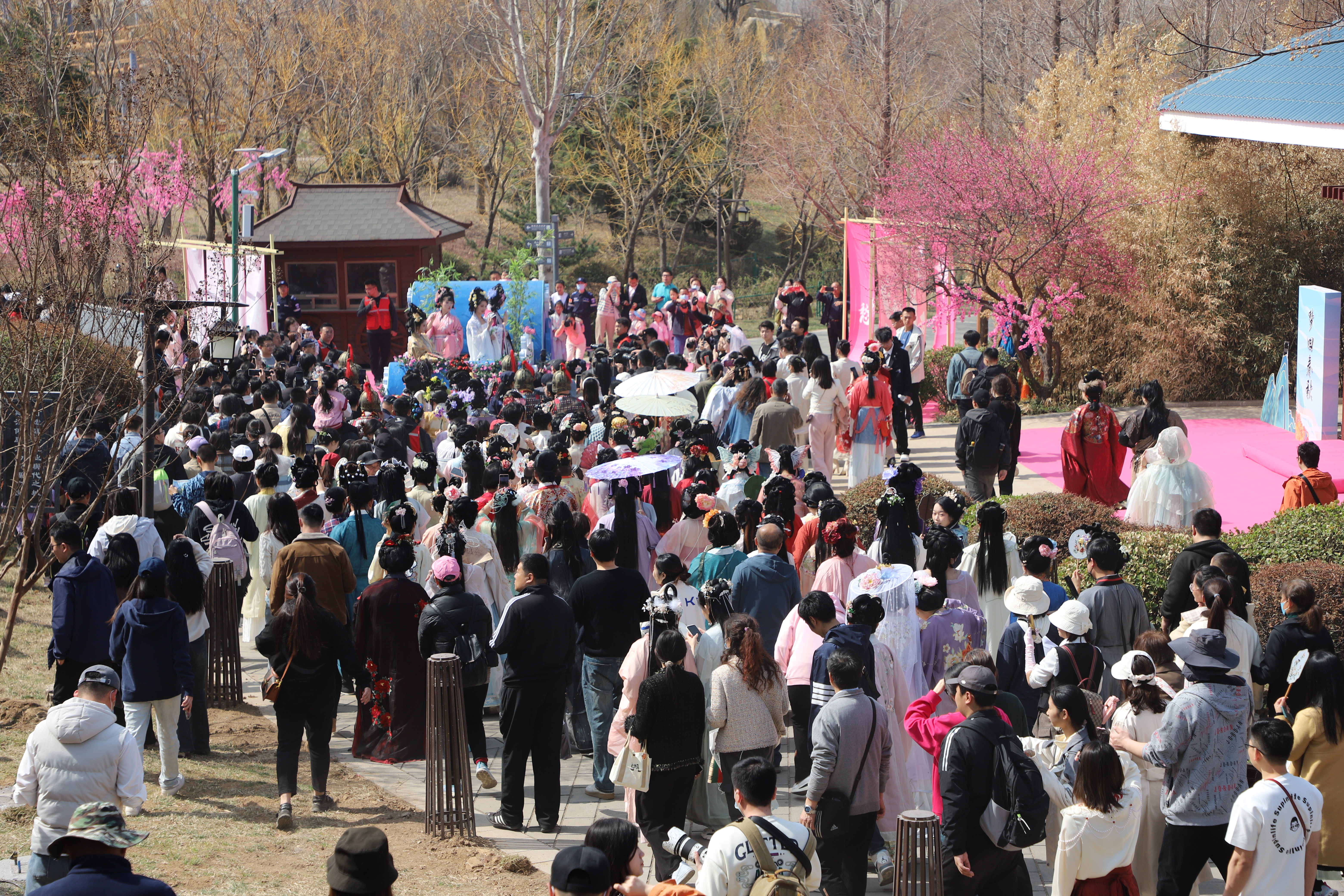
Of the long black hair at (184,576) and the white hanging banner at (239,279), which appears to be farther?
the white hanging banner at (239,279)

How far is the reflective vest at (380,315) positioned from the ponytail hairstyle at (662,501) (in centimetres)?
1373

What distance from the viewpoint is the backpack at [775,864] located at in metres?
4.36

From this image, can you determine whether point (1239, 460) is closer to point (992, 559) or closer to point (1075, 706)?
point (992, 559)

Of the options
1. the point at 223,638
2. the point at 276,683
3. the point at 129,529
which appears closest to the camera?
the point at 276,683

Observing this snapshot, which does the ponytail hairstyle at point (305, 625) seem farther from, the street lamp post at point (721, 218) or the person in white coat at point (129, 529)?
the street lamp post at point (721, 218)

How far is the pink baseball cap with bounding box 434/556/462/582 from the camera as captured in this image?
7.16m

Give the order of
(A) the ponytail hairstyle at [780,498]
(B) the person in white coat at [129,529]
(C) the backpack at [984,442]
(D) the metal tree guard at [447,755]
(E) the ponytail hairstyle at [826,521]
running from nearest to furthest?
1. (D) the metal tree guard at [447,755]
2. (E) the ponytail hairstyle at [826,521]
3. (B) the person in white coat at [129,529]
4. (A) the ponytail hairstyle at [780,498]
5. (C) the backpack at [984,442]

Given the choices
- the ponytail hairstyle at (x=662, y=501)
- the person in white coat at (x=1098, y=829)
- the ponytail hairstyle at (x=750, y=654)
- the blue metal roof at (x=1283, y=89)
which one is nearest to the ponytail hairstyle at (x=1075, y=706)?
the person in white coat at (x=1098, y=829)

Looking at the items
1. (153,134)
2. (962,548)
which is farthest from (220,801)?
(153,134)

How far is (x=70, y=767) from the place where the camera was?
17.9 feet

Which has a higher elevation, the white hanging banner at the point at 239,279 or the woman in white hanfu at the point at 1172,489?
the white hanging banner at the point at 239,279

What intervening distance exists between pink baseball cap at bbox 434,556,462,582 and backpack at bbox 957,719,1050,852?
122 inches

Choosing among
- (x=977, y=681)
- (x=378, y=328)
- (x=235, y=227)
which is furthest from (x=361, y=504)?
(x=378, y=328)

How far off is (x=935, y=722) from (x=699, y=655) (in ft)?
4.87
